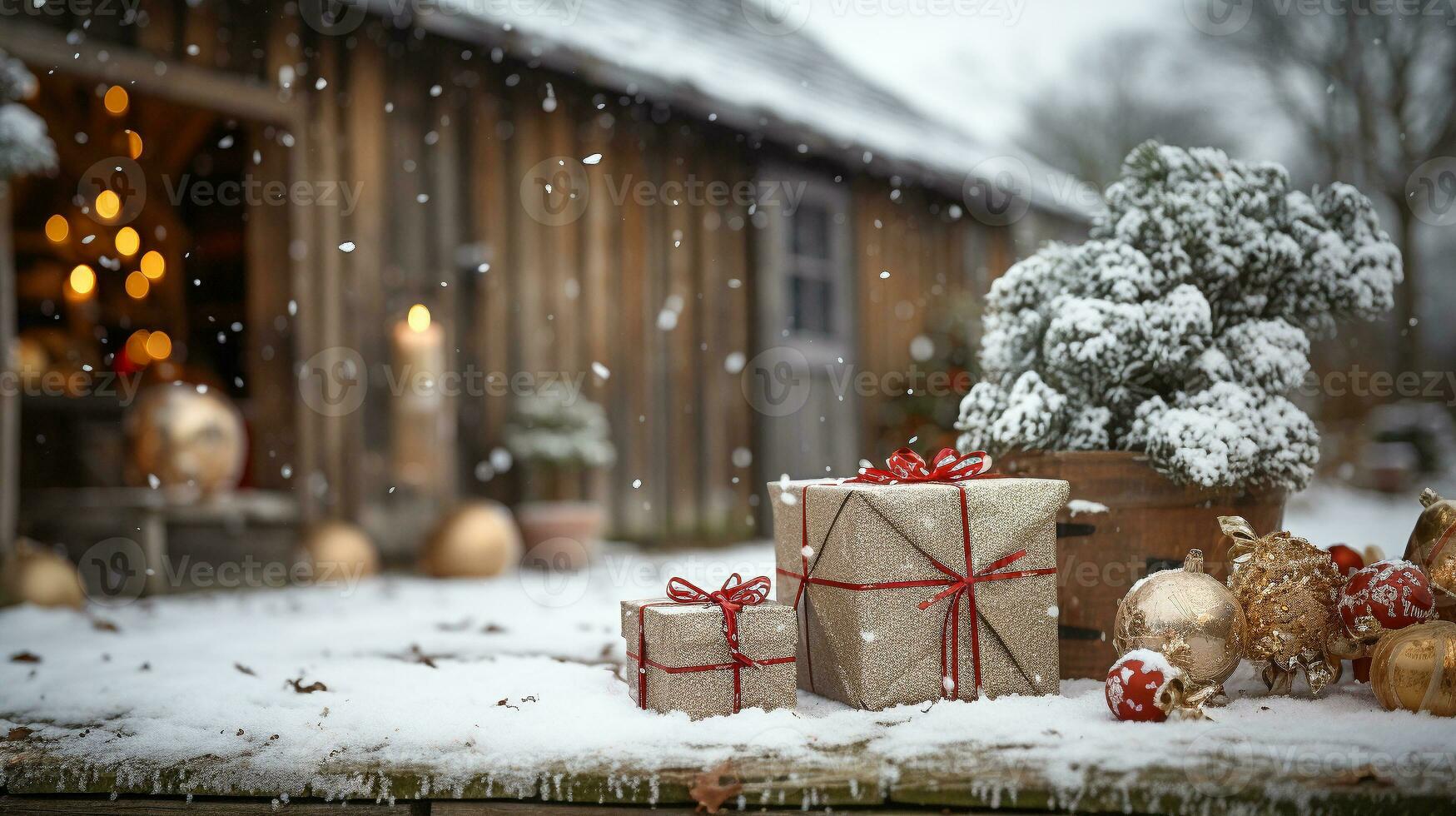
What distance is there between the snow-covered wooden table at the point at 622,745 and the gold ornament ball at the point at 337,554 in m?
2.10

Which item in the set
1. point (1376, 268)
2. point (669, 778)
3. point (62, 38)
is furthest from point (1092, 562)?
point (62, 38)

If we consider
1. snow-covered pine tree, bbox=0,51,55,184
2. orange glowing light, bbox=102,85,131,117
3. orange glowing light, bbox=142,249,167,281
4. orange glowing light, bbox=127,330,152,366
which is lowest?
orange glowing light, bbox=127,330,152,366

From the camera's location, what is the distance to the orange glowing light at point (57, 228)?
8625mm

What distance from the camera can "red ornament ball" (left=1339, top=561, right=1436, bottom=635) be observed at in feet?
8.19

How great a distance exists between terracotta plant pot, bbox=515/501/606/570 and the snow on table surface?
2.41 metres

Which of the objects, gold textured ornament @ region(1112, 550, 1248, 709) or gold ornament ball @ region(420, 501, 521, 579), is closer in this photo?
gold textured ornament @ region(1112, 550, 1248, 709)

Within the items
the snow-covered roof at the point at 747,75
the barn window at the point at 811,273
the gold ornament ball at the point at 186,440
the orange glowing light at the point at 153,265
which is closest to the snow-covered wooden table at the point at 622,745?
the gold ornament ball at the point at 186,440

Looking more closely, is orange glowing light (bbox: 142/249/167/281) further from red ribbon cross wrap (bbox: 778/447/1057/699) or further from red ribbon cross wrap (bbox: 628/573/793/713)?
red ribbon cross wrap (bbox: 778/447/1057/699)

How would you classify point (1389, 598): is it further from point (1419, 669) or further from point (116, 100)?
point (116, 100)

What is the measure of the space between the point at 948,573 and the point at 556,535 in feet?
13.4

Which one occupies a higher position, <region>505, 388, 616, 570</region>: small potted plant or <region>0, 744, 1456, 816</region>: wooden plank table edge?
<region>505, 388, 616, 570</region>: small potted plant

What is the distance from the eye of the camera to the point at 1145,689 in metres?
2.30

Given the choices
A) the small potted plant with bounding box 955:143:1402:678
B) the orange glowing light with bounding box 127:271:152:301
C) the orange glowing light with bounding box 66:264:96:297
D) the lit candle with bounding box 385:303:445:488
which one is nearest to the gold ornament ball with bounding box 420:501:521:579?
the lit candle with bounding box 385:303:445:488

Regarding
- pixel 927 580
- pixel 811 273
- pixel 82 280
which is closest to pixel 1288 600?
pixel 927 580
